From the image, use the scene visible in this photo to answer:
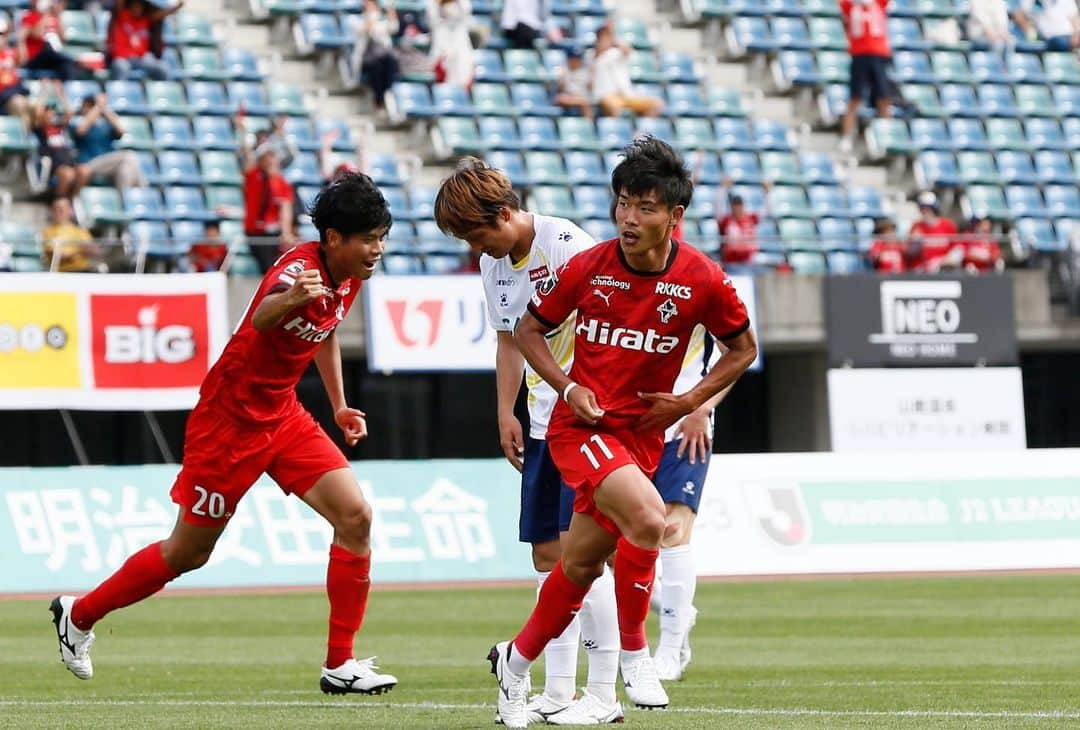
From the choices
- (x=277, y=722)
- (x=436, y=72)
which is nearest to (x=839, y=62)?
(x=436, y=72)

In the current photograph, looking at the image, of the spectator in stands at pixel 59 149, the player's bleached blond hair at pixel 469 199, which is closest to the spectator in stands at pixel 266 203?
the spectator in stands at pixel 59 149

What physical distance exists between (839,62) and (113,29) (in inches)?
431

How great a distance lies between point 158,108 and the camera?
23547 mm

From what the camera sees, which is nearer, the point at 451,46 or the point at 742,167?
the point at 451,46

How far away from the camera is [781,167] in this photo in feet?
88.3

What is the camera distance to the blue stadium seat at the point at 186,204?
22.2m

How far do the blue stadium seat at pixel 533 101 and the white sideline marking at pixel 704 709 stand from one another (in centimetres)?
1765

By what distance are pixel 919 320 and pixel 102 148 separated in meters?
9.73

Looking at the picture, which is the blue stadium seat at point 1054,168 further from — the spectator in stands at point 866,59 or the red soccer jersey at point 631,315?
the red soccer jersey at point 631,315

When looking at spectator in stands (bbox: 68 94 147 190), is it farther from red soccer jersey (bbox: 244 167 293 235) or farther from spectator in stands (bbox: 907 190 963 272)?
spectator in stands (bbox: 907 190 963 272)

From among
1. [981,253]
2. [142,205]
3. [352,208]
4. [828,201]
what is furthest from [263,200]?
[352,208]

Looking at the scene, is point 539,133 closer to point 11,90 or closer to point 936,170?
point 936,170

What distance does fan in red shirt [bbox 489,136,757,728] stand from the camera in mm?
7422

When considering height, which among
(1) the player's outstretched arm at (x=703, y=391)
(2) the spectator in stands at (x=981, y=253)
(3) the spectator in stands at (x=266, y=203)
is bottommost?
(1) the player's outstretched arm at (x=703, y=391)
